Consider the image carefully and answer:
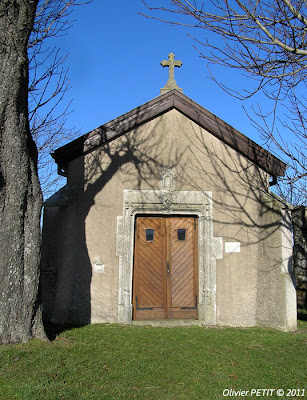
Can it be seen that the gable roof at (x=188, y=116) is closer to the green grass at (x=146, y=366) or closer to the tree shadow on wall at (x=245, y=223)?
the tree shadow on wall at (x=245, y=223)

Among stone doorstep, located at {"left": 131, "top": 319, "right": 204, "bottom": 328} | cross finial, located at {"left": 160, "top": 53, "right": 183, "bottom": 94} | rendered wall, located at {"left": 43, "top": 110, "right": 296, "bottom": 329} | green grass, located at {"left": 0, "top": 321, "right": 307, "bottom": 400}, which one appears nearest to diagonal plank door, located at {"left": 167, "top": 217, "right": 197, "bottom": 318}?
stone doorstep, located at {"left": 131, "top": 319, "right": 204, "bottom": 328}

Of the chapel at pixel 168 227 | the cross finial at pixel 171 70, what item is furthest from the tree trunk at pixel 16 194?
the cross finial at pixel 171 70

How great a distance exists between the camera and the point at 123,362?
17.9 ft

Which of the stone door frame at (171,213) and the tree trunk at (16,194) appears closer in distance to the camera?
the tree trunk at (16,194)

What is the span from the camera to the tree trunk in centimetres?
574

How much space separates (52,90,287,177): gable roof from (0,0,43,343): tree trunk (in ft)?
8.79

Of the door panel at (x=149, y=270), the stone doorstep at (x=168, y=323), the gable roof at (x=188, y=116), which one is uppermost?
the gable roof at (x=188, y=116)

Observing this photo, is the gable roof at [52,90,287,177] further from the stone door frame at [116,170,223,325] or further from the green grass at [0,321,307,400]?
the green grass at [0,321,307,400]

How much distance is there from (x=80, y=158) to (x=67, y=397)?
5.45 m

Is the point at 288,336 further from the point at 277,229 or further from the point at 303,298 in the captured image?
the point at 303,298

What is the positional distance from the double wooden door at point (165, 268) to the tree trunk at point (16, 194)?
116 inches

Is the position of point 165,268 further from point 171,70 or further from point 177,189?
point 171,70

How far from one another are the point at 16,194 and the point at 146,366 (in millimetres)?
3047

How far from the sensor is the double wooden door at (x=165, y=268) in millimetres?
8484
